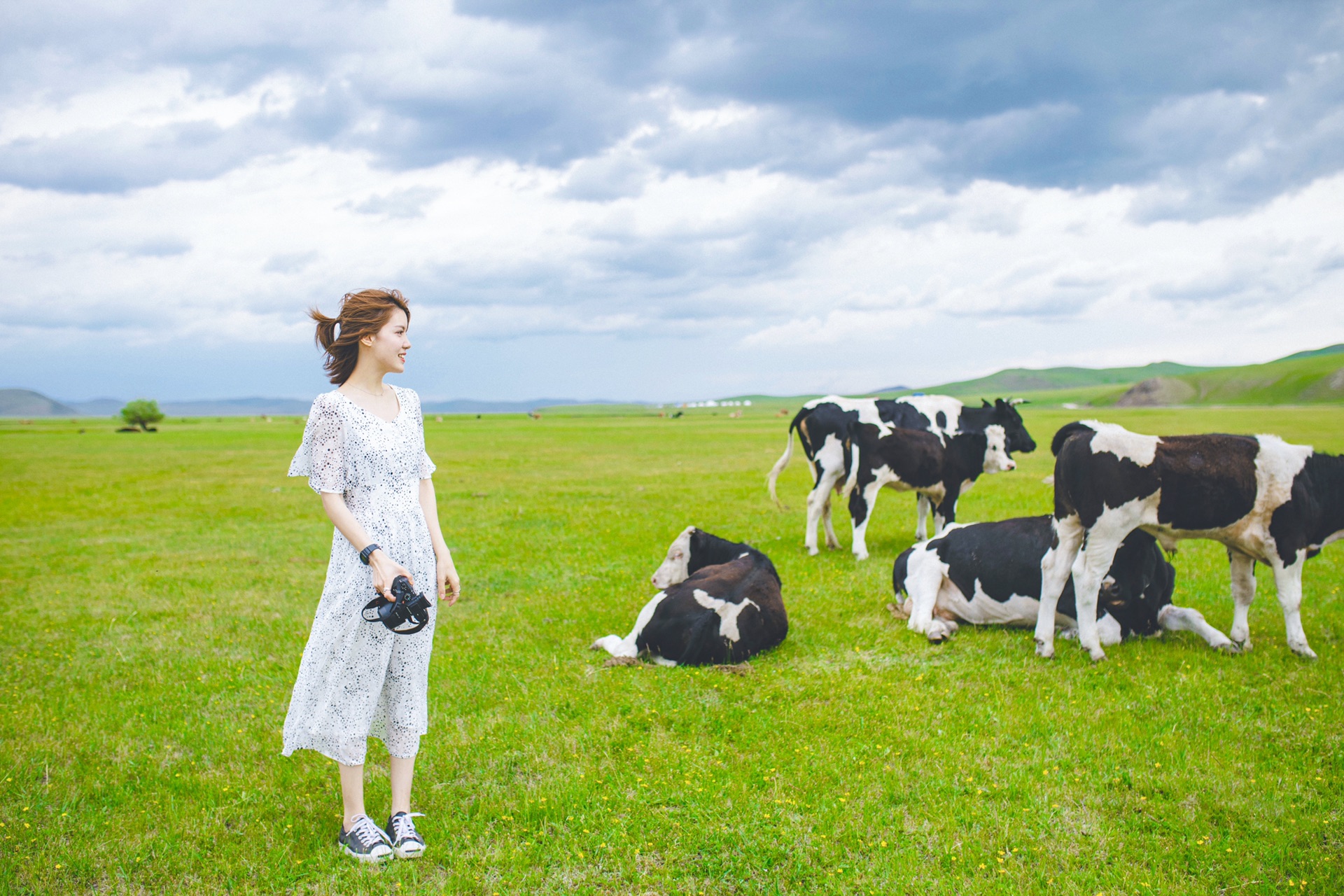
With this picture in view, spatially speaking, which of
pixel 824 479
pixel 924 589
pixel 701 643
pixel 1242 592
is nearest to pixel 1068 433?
pixel 924 589

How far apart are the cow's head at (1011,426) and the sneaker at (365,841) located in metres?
11.7

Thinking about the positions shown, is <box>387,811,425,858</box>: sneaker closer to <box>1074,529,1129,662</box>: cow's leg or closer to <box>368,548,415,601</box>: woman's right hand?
<box>368,548,415,601</box>: woman's right hand

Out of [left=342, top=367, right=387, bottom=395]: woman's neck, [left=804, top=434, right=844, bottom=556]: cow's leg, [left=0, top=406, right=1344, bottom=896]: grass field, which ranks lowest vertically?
[left=0, top=406, right=1344, bottom=896]: grass field

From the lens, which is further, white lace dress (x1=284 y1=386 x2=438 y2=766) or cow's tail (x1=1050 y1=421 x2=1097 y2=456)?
cow's tail (x1=1050 y1=421 x2=1097 y2=456)

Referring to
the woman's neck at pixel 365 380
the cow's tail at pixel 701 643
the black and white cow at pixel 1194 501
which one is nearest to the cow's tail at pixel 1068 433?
the black and white cow at pixel 1194 501

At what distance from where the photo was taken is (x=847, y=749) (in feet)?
18.4

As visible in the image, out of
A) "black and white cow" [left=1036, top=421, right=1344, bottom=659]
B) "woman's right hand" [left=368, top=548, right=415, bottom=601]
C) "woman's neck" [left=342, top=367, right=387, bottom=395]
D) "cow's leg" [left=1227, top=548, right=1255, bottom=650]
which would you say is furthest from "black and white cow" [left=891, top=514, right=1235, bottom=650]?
"woman's neck" [left=342, top=367, right=387, bottom=395]

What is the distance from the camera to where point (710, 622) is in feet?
24.0

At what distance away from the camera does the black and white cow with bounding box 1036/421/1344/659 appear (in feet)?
23.1

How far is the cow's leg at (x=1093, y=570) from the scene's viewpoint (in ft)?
23.6

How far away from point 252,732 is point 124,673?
2473 millimetres

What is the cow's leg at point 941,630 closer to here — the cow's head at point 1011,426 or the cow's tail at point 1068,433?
the cow's tail at point 1068,433

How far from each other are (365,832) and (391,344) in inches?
102

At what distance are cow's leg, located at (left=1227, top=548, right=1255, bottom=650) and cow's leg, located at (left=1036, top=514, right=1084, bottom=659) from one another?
1.40 meters
